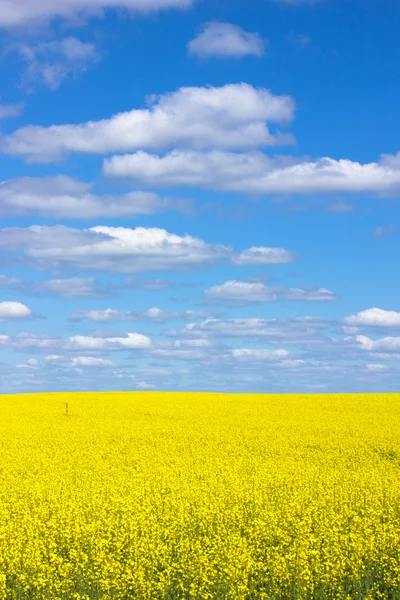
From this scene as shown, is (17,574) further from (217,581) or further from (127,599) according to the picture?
(217,581)

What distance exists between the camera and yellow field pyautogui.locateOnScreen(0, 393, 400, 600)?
33.9 ft

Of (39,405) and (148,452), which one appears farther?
(39,405)

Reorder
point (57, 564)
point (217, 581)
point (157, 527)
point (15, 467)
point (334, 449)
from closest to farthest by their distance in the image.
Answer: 1. point (217, 581)
2. point (57, 564)
3. point (157, 527)
4. point (15, 467)
5. point (334, 449)

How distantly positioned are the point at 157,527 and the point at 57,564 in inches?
79.9

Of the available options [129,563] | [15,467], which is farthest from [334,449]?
[129,563]

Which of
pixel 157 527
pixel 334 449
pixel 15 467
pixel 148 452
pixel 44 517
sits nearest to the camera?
pixel 157 527

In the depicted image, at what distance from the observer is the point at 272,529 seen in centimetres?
1270

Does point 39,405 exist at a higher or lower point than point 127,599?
higher

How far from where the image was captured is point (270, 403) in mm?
41031

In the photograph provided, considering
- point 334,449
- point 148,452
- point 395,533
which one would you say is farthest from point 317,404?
point 395,533

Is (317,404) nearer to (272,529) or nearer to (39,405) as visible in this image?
(39,405)

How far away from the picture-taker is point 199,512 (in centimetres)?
1345

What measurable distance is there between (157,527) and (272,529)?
217cm

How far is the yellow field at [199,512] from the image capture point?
10.3m
